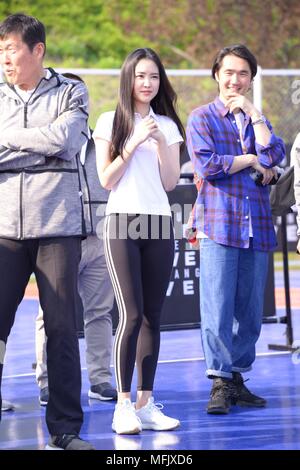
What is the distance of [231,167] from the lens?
22.5ft

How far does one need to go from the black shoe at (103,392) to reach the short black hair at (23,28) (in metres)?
2.70

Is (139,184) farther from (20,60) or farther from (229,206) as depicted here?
(20,60)

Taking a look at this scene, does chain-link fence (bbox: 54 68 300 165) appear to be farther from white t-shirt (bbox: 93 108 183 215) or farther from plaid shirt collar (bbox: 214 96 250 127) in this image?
white t-shirt (bbox: 93 108 183 215)

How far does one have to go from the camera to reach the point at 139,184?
250 inches

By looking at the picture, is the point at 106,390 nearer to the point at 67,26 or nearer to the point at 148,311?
the point at 148,311

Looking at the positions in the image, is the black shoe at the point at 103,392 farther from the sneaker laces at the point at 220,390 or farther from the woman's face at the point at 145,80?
the woman's face at the point at 145,80

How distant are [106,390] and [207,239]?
4.21 feet

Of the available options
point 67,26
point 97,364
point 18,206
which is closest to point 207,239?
point 97,364

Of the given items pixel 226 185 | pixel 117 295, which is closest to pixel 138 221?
pixel 117 295

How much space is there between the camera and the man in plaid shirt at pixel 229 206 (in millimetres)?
6941

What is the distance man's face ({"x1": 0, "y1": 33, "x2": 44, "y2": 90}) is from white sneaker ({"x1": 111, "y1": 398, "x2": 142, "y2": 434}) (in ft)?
6.23

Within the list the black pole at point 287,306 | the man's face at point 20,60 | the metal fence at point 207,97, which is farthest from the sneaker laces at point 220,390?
the metal fence at point 207,97

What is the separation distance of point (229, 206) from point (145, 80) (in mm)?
1042

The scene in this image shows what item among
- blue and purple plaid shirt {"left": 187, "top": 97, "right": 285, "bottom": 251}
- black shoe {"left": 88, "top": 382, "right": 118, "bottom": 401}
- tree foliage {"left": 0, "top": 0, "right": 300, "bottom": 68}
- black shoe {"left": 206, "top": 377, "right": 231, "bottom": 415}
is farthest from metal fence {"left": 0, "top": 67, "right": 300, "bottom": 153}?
black shoe {"left": 206, "top": 377, "right": 231, "bottom": 415}
